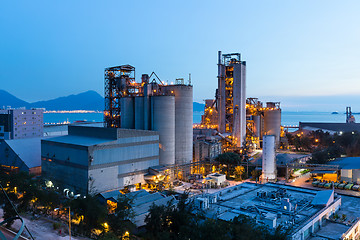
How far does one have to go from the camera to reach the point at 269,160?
148ft

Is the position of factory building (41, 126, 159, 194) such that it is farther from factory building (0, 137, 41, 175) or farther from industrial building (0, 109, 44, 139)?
industrial building (0, 109, 44, 139)

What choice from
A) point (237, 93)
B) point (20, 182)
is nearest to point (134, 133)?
point (20, 182)

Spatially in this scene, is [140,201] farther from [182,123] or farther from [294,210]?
[182,123]

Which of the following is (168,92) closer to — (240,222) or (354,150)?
(240,222)

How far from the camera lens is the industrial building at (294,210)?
69.9 ft

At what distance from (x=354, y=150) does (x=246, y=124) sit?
25.9 metres

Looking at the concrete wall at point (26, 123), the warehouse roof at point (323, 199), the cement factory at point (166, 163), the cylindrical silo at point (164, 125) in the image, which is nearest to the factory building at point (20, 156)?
the cement factory at point (166, 163)

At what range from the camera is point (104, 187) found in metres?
36.5

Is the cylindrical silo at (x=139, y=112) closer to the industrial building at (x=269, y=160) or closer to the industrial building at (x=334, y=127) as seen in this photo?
the industrial building at (x=269, y=160)

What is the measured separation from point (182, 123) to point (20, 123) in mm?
43865

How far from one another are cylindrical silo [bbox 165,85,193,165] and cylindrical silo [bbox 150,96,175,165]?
2219 mm

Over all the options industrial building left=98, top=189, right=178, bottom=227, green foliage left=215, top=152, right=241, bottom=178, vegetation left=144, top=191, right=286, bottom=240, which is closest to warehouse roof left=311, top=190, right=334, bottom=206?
vegetation left=144, top=191, right=286, bottom=240

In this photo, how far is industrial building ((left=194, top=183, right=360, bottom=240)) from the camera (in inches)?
839

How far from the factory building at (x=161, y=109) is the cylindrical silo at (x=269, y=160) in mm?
12360
